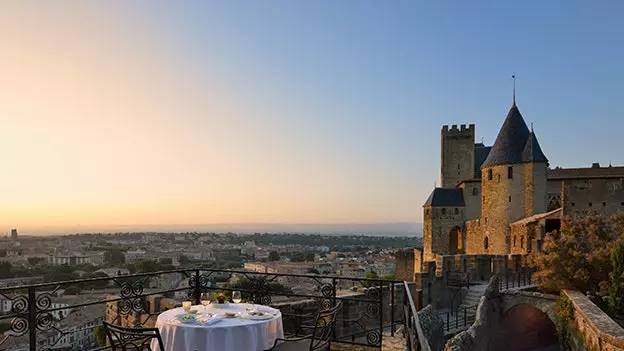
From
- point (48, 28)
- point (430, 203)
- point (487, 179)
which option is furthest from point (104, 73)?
point (430, 203)

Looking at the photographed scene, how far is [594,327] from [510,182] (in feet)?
58.6

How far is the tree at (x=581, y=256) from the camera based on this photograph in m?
14.8

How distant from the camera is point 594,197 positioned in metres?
24.7

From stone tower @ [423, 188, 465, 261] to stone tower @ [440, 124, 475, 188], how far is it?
5.51 metres

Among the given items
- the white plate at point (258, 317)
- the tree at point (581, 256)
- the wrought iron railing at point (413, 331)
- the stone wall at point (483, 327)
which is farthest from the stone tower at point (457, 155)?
the white plate at point (258, 317)

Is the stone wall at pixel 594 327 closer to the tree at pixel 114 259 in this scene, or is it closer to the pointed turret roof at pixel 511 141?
the pointed turret roof at pixel 511 141

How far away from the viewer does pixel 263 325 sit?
4.32 meters

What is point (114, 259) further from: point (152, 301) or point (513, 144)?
point (513, 144)

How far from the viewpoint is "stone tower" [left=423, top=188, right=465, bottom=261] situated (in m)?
32.3

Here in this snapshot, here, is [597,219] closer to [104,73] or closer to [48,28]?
[104,73]

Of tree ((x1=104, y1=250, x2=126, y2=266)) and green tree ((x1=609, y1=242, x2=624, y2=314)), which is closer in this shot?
green tree ((x1=609, y1=242, x2=624, y2=314))

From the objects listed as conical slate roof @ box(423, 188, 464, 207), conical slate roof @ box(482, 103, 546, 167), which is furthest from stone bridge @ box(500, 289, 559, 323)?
conical slate roof @ box(423, 188, 464, 207)

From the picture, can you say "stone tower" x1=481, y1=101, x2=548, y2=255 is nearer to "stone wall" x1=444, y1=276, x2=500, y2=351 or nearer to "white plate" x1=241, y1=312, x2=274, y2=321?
"stone wall" x1=444, y1=276, x2=500, y2=351

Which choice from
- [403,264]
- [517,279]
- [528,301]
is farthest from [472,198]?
[528,301]
